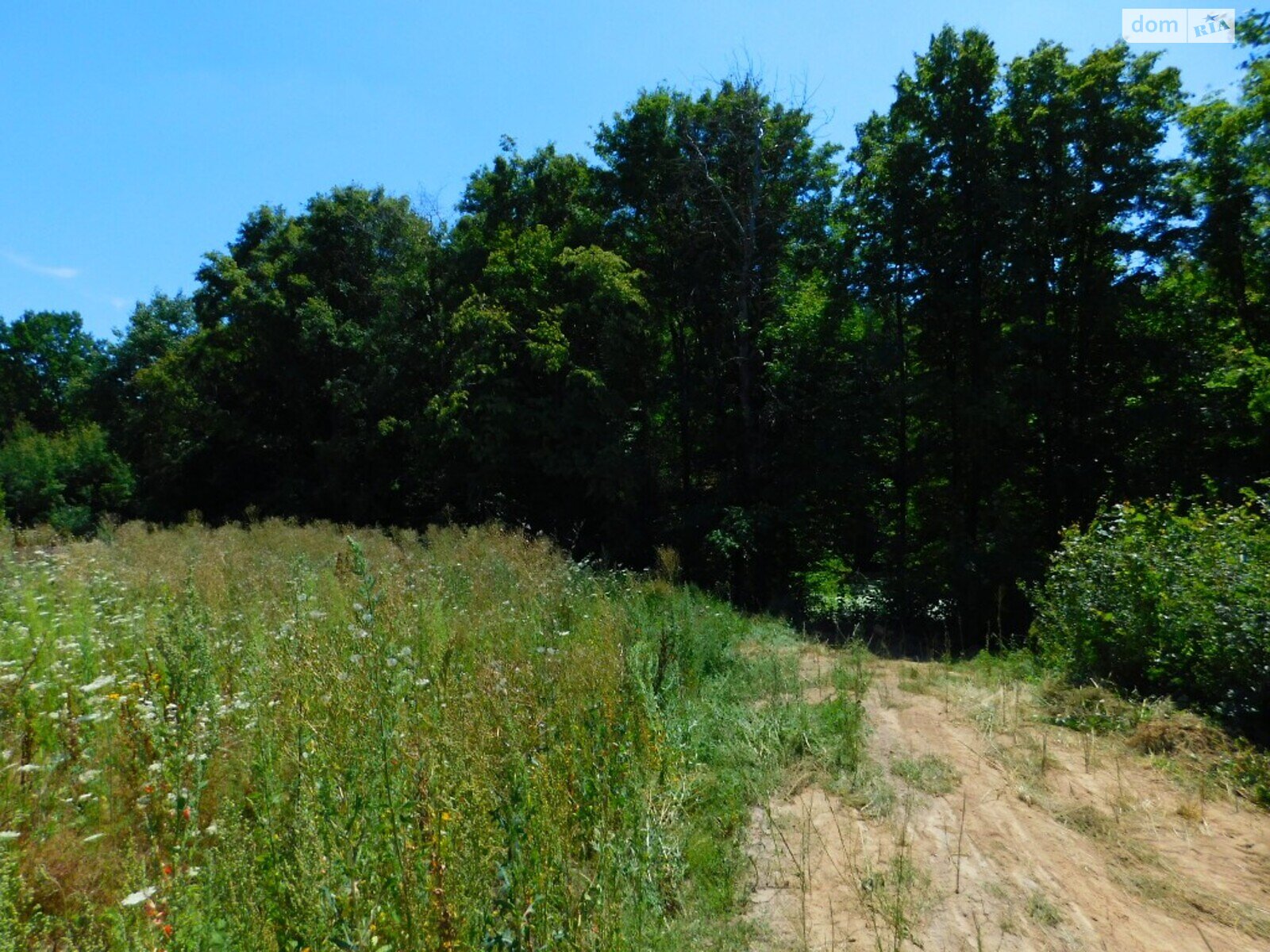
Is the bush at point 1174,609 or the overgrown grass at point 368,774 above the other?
the bush at point 1174,609

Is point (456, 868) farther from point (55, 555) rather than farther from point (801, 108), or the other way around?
point (801, 108)

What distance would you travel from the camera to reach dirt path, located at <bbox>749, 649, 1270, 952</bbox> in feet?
10.8

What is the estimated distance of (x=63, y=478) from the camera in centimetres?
3522

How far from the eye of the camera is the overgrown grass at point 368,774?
2457 mm

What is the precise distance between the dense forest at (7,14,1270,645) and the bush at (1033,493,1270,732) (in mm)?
5675

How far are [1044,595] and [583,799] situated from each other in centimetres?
724

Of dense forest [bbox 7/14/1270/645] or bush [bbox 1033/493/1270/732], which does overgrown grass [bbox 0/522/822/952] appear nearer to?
bush [bbox 1033/493/1270/732]

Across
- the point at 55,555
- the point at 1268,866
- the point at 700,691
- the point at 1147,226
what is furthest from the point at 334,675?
the point at 1147,226

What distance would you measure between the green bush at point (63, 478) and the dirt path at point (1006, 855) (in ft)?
113

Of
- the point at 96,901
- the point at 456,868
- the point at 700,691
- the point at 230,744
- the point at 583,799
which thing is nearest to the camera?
the point at 456,868

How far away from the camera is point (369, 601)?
2.99 meters

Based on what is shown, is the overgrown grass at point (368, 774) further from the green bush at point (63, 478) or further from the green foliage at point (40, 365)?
the green foliage at point (40, 365)

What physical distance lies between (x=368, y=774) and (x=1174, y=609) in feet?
21.5

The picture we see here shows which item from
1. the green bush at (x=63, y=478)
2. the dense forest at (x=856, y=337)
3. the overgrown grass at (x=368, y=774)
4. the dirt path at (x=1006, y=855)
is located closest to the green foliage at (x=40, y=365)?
the green bush at (x=63, y=478)
